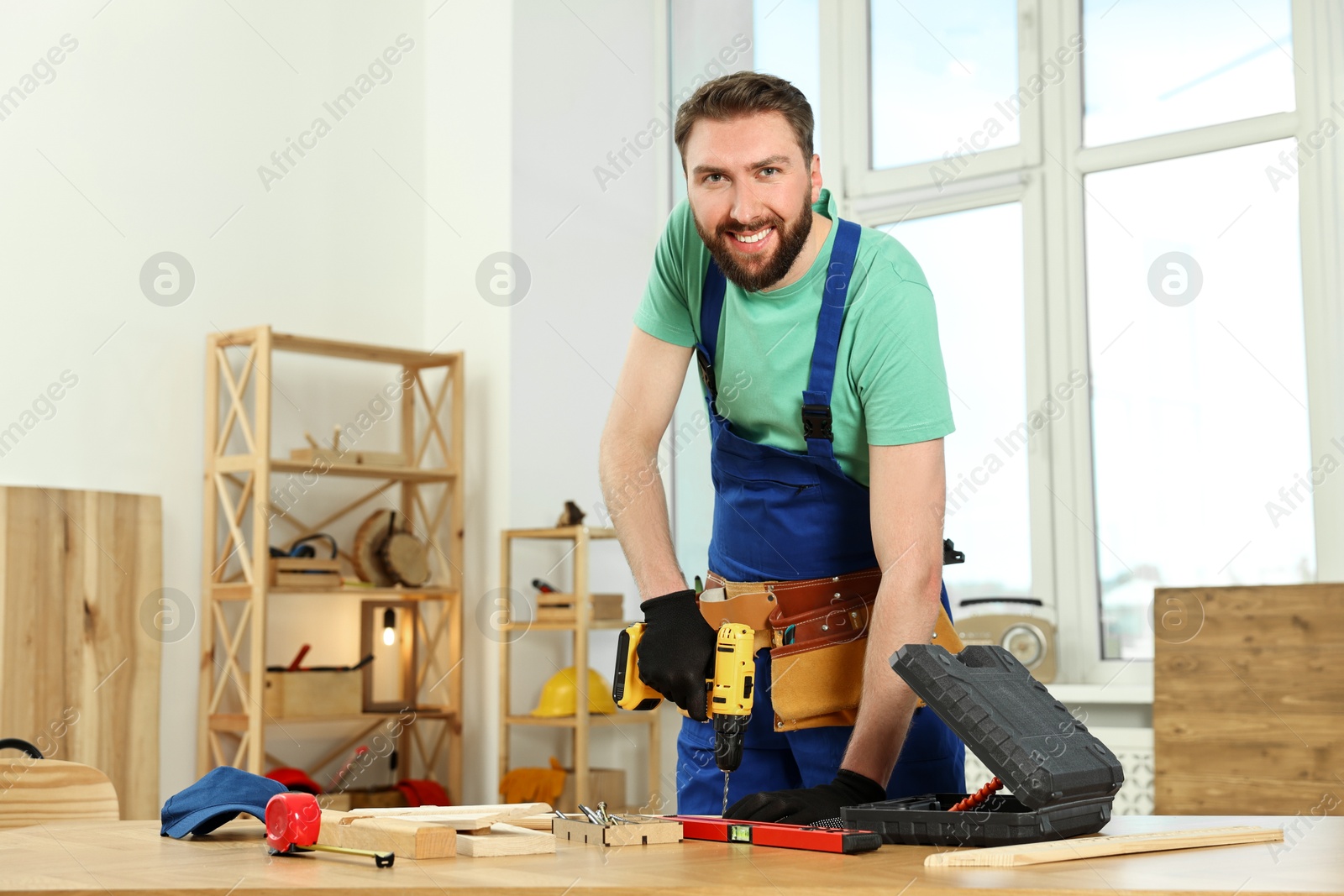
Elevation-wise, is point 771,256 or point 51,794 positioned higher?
point 771,256

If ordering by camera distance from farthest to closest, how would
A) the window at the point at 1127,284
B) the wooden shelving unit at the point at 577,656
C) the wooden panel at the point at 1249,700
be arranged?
1. the wooden shelving unit at the point at 577,656
2. the window at the point at 1127,284
3. the wooden panel at the point at 1249,700

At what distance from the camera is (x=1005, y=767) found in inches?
51.9

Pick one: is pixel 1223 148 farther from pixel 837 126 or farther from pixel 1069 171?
pixel 837 126

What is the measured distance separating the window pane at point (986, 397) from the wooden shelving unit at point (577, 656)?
1.18m

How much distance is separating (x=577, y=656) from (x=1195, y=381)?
2122 millimetres

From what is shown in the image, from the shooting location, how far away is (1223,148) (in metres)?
4.18

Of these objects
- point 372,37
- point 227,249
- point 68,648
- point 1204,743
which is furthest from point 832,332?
point 372,37

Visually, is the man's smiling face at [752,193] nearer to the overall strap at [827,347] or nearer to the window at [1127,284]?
the overall strap at [827,347]

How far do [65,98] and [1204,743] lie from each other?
3.68 m

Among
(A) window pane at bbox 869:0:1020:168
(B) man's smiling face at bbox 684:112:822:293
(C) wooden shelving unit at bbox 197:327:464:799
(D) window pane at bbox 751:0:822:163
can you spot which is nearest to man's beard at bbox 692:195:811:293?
(B) man's smiling face at bbox 684:112:822:293

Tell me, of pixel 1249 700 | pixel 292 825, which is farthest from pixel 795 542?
pixel 1249 700

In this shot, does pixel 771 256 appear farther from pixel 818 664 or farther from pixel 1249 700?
pixel 1249 700

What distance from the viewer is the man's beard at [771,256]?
1.82 meters

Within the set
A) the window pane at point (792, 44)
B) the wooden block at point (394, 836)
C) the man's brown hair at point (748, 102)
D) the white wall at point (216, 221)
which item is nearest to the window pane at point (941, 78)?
the window pane at point (792, 44)
